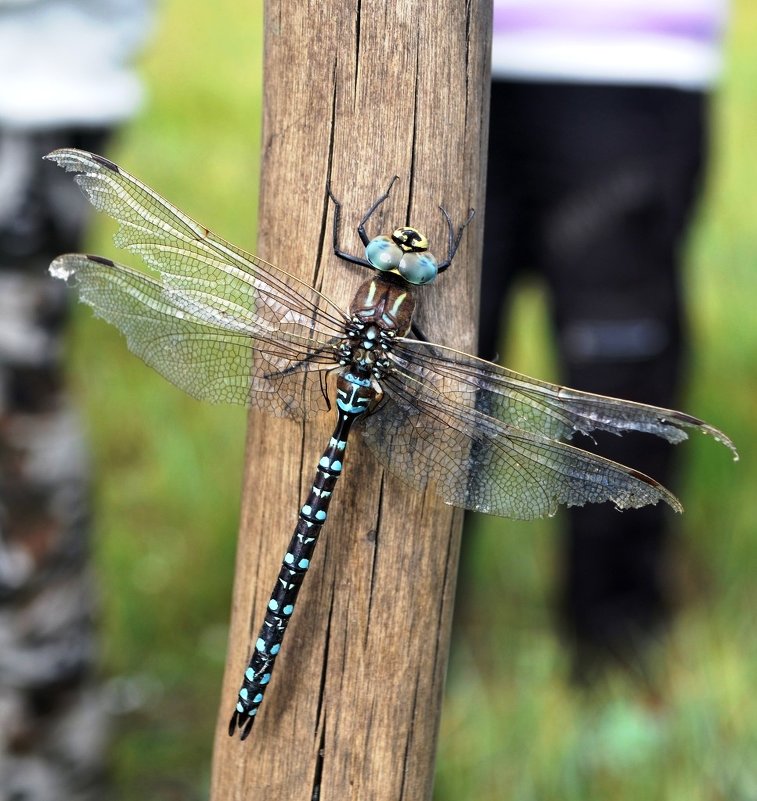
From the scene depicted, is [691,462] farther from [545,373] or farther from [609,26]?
[609,26]

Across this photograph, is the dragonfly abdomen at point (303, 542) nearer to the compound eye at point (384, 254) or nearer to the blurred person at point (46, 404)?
the compound eye at point (384, 254)

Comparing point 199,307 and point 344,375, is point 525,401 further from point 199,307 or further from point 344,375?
point 199,307

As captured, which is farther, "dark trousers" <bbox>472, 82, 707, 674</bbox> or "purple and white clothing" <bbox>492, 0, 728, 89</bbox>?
"dark trousers" <bbox>472, 82, 707, 674</bbox>

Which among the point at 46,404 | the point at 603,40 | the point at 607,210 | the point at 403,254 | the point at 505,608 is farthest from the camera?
the point at 505,608

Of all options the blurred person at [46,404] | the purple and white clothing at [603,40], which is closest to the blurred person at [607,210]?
the purple and white clothing at [603,40]

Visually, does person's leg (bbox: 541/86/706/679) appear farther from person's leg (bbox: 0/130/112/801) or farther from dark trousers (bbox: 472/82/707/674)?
person's leg (bbox: 0/130/112/801)

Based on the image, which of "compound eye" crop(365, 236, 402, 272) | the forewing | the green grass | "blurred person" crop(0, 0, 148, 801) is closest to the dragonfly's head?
"compound eye" crop(365, 236, 402, 272)

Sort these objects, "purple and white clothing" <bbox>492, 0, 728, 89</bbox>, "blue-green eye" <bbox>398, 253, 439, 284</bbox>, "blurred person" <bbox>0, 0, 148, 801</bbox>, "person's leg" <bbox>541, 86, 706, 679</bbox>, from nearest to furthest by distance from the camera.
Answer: "blue-green eye" <bbox>398, 253, 439, 284</bbox>, "blurred person" <bbox>0, 0, 148, 801</bbox>, "purple and white clothing" <bbox>492, 0, 728, 89</bbox>, "person's leg" <bbox>541, 86, 706, 679</bbox>

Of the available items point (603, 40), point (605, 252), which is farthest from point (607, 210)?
point (603, 40)
